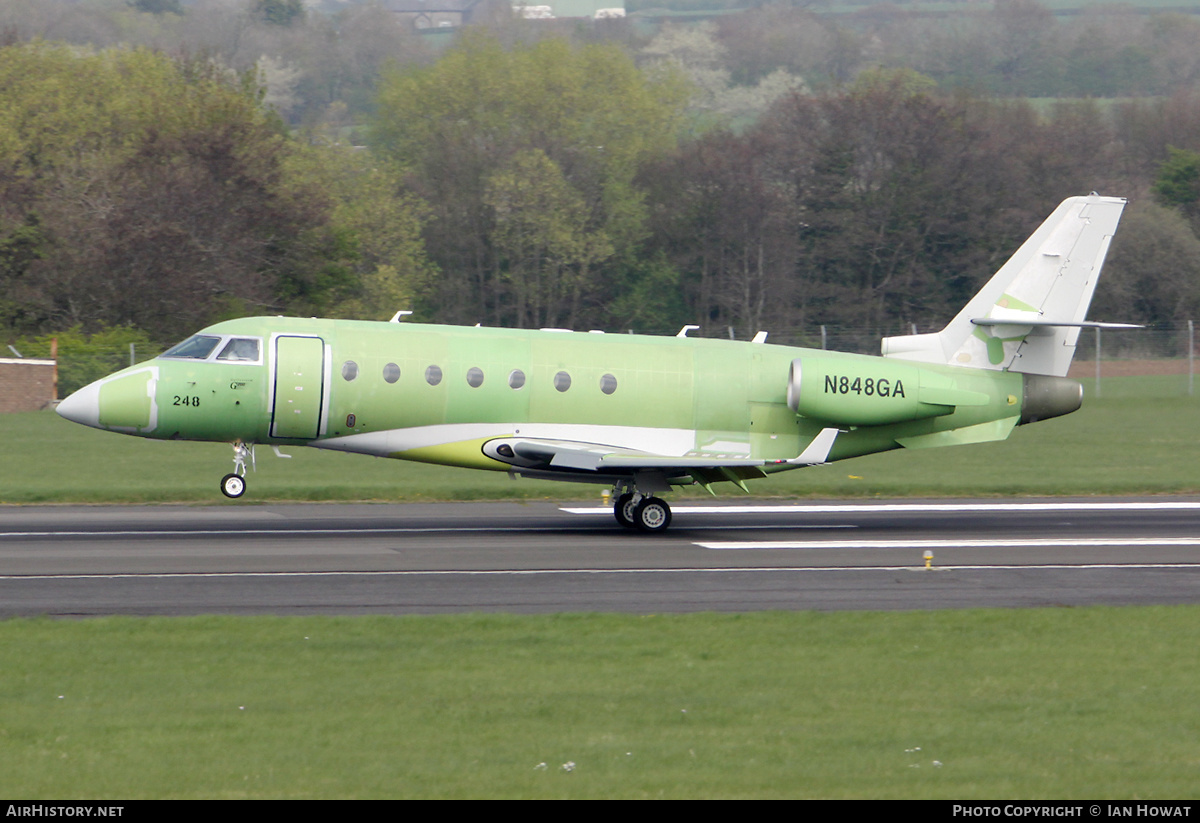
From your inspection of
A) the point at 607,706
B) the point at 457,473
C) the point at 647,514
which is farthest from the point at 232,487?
the point at 607,706

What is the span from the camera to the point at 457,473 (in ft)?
101

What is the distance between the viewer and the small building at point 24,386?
40781 millimetres

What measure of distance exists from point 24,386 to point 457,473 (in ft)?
56.0

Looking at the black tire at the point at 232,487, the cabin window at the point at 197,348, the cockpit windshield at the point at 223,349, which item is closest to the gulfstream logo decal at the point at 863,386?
the cockpit windshield at the point at 223,349

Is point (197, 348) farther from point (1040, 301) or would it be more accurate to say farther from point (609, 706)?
point (1040, 301)

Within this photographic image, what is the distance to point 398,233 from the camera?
Result: 7075 centimetres

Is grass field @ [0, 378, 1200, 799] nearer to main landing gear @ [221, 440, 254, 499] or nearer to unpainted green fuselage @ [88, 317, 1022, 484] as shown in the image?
unpainted green fuselage @ [88, 317, 1022, 484]

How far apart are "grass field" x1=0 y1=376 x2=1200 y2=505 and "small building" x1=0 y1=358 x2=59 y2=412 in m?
1.56

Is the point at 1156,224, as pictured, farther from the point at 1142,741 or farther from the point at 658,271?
the point at 1142,741

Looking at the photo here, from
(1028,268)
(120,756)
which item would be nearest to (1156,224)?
(1028,268)

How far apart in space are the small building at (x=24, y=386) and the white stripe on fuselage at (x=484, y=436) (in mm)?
22479

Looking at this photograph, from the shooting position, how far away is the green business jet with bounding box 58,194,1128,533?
2084 centimetres

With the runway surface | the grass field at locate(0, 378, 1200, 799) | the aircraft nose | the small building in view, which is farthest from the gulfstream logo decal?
the small building

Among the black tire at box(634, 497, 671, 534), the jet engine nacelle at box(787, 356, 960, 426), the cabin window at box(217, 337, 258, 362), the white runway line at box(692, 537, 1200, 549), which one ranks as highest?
the cabin window at box(217, 337, 258, 362)
